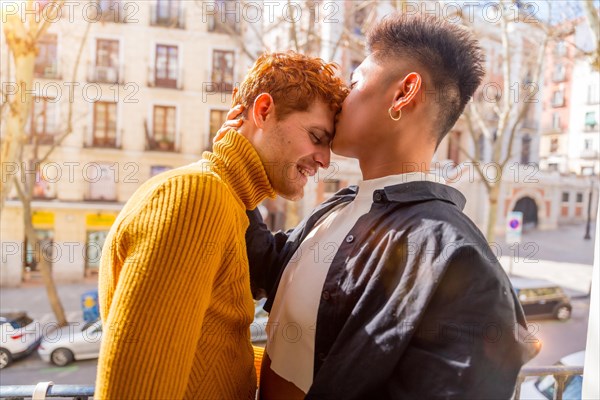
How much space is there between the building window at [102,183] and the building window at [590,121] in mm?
8013

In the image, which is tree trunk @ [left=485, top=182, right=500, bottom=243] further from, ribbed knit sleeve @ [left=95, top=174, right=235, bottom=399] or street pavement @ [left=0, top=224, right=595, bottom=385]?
ribbed knit sleeve @ [left=95, top=174, right=235, bottom=399]

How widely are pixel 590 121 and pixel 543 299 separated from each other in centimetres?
295

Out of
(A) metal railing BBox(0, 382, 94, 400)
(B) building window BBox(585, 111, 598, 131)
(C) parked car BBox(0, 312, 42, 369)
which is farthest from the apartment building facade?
(A) metal railing BBox(0, 382, 94, 400)

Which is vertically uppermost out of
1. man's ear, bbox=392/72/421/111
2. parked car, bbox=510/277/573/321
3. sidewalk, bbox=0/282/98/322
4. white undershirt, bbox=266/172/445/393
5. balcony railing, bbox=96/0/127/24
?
balcony railing, bbox=96/0/127/24

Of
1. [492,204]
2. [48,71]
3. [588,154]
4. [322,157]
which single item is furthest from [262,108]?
[48,71]

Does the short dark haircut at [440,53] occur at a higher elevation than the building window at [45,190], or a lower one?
higher

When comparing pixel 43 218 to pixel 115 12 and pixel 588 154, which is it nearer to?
pixel 115 12

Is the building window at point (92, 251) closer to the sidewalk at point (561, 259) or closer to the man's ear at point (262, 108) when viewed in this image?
the sidewalk at point (561, 259)

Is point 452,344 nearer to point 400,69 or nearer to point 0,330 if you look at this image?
point 400,69

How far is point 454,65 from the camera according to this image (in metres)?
0.98

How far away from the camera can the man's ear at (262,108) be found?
39.7 inches

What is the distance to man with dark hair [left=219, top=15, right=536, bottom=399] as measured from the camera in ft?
2.43

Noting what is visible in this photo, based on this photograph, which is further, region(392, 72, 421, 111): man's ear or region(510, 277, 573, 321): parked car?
region(510, 277, 573, 321): parked car

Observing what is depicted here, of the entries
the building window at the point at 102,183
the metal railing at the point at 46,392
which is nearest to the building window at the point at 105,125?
the building window at the point at 102,183
